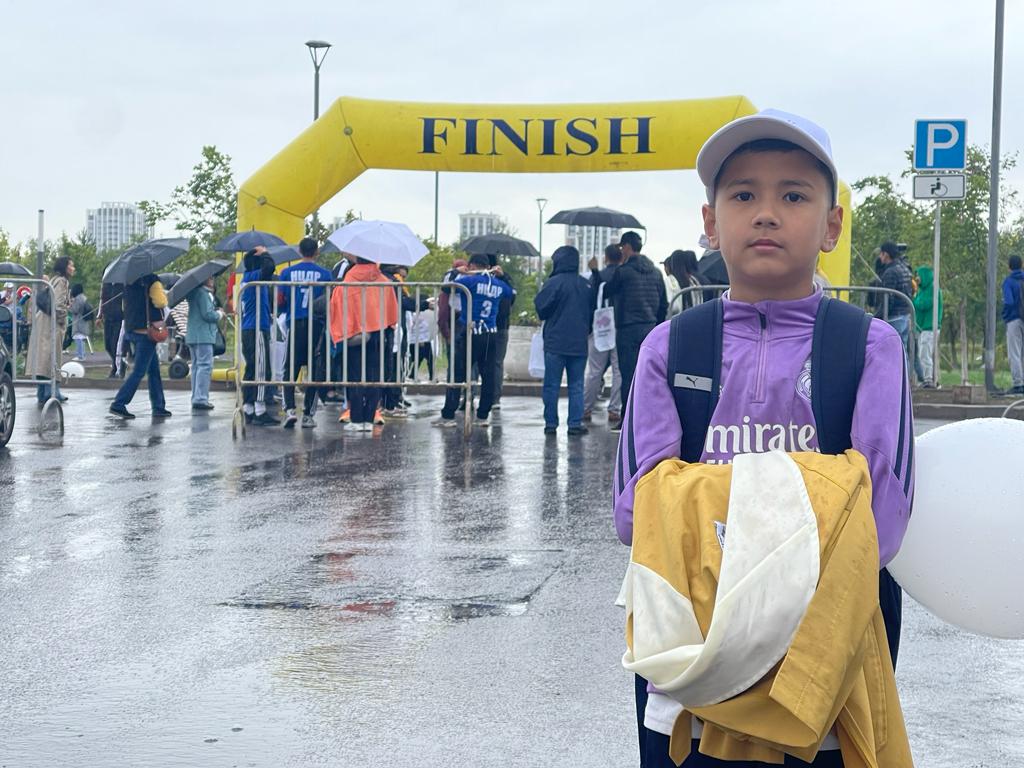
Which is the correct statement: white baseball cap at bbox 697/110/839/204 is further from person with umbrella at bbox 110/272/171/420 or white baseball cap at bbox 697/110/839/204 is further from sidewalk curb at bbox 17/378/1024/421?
sidewalk curb at bbox 17/378/1024/421

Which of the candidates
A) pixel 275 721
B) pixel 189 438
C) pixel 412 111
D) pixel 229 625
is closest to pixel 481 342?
pixel 189 438

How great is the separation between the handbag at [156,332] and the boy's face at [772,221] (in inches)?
585

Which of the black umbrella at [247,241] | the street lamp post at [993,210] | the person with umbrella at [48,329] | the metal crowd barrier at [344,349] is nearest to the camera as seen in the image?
the person with umbrella at [48,329]

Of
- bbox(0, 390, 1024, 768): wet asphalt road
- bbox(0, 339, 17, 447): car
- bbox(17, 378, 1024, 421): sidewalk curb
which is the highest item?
bbox(0, 339, 17, 447): car

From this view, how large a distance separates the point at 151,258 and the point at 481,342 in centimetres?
362

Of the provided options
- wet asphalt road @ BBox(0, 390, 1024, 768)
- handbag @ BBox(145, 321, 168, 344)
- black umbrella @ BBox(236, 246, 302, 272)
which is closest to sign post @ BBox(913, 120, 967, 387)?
black umbrella @ BBox(236, 246, 302, 272)

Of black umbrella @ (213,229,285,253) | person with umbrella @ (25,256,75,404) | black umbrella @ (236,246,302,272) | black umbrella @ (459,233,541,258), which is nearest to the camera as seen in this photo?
person with umbrella @ (25,256,75,404)

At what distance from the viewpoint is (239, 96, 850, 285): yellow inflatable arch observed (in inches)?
797

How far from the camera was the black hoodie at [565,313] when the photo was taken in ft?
51.4

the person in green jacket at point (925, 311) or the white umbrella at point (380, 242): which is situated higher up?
the white umbrella at point (380, 242)

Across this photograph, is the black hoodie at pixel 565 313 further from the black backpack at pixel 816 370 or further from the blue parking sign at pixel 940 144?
the black backpack at pixel 816 370

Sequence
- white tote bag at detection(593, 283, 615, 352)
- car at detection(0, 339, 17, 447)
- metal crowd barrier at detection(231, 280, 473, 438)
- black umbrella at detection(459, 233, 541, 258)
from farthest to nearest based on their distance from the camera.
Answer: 1. black umbrella at detection(459, 233, 541, 258)
2. white tote bag at detection(593, 283, 615, 352)
3. metal crowd barrier at detection(231, 280, 473, 438)
4. car at detection(0, 339, 17, 447)

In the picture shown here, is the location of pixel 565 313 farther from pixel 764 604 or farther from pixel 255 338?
pixel 764 604

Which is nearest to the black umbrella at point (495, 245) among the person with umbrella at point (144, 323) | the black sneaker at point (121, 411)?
the person with umbrella at point (144, 323)
